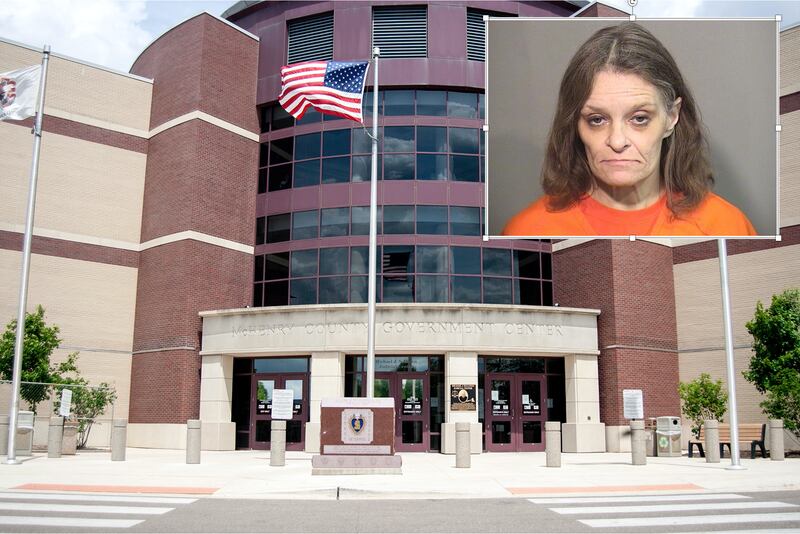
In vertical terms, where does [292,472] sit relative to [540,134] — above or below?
below

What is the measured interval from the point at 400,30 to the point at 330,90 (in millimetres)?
12347

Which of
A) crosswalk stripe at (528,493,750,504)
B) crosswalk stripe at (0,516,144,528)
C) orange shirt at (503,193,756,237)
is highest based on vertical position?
orange shirt at (503,193,756,237)

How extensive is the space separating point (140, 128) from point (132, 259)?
6.11m

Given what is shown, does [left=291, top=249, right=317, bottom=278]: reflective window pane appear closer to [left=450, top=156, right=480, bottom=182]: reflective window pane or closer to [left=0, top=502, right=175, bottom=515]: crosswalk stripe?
[left=450, top=156, right=480, bottom=182]: reflective window pane

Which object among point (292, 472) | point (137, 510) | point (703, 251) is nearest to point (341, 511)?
point (137, 510)

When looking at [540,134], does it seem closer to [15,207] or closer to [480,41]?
[480,41]

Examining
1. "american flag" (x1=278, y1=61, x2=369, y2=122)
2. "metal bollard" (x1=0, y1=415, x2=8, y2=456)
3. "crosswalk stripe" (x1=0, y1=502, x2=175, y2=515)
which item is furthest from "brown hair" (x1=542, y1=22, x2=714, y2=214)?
"metal bollard" (x1=0, y1=415, x2=8, y2=456)

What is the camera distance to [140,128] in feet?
118

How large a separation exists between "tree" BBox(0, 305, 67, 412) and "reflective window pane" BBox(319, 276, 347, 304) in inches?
405

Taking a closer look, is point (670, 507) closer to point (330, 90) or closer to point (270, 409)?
point (330, 90)

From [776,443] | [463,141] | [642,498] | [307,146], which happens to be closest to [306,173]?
[307,146]

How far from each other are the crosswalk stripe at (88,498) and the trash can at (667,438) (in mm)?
17643

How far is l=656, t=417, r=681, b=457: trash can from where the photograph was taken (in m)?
26.5

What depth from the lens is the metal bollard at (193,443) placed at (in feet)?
73.6
